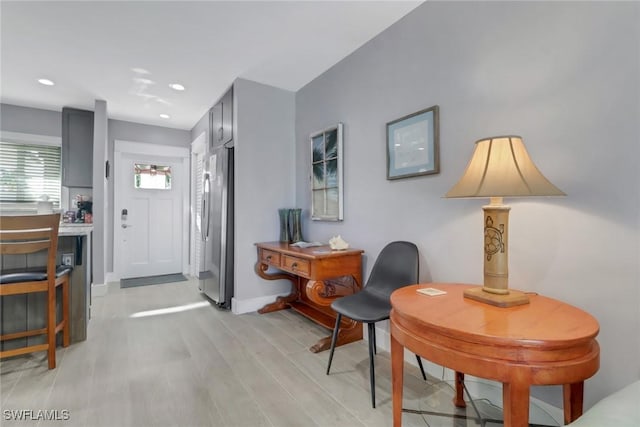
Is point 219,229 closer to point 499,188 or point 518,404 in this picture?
point 499,188

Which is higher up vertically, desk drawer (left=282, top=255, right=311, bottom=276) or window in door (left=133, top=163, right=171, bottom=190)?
window in door (left=133, top=163, right=171, bottom=190)

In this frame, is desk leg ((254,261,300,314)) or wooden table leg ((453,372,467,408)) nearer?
wooden table leg ((453,372,467,408))

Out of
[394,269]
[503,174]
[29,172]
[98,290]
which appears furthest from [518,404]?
[29,172]

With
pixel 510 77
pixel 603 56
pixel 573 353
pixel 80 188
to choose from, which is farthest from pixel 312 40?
pixel 80 188

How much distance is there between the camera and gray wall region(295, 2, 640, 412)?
1.19 metres

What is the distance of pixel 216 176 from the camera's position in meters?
3.39

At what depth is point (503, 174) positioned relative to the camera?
1.17m

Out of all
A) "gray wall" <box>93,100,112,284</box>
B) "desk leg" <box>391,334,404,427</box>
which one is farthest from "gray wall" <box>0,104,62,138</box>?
"desk leg" <box>391,334,404,427</box>

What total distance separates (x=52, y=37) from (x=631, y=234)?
159 inches

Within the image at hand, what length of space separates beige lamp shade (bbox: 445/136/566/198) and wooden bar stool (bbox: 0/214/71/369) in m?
2.52

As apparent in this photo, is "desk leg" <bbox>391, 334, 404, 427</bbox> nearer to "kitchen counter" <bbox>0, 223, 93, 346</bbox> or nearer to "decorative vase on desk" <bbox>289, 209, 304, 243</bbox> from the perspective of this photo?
"decorative vase on desk" <bbox>289, 209, 304, 243</bbox>

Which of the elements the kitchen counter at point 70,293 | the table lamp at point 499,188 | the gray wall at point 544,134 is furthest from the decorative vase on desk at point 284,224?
the table lamp at point 499,188

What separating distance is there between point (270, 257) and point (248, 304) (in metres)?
0.65

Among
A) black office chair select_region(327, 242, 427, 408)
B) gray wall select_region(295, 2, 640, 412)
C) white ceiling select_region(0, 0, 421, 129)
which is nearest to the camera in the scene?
gray wall select_region(295, 2, 640, 412)
